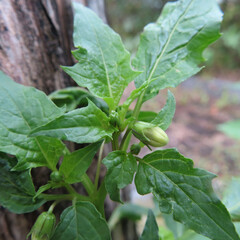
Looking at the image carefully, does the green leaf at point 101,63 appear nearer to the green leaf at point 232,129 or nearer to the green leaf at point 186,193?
the green leaf at point 186,193

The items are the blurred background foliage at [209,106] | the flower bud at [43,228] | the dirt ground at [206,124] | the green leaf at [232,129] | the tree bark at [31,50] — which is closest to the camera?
the flower bud at [43,228]

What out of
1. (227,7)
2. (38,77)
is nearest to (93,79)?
(38,77)

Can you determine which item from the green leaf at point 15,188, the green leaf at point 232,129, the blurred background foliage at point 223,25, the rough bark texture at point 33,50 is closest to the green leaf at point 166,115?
the green leaf at point 15,188

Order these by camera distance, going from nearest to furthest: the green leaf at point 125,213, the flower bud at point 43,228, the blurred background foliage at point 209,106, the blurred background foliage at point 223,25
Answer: the flower bud at point 43,228
the green leaf at point 125,213
the blurred background foliage at point 209,106
the blurred background foliage at point 223,25

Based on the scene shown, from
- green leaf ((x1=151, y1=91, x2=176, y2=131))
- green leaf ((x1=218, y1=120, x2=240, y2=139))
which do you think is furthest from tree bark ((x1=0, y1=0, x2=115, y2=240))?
green leaf ((x1=218, y1=120, x2=240, y2=139))

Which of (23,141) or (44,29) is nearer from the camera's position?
(23,141)

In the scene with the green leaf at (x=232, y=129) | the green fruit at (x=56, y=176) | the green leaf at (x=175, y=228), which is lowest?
the green leaf at (x=232, y=129)

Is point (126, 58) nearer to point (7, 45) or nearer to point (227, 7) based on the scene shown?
point (7, 45)
